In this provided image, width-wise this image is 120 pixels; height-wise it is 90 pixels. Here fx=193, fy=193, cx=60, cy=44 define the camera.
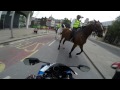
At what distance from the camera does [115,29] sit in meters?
39.8

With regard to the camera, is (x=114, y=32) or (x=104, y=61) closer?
(x=104, y=61)

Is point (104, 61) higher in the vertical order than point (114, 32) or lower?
higher

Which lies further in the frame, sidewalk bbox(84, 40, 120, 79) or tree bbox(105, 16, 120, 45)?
tree bbox(105, 16, 120, 45)

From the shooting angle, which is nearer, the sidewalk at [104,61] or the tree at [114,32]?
the sidewalk at [104,61]
